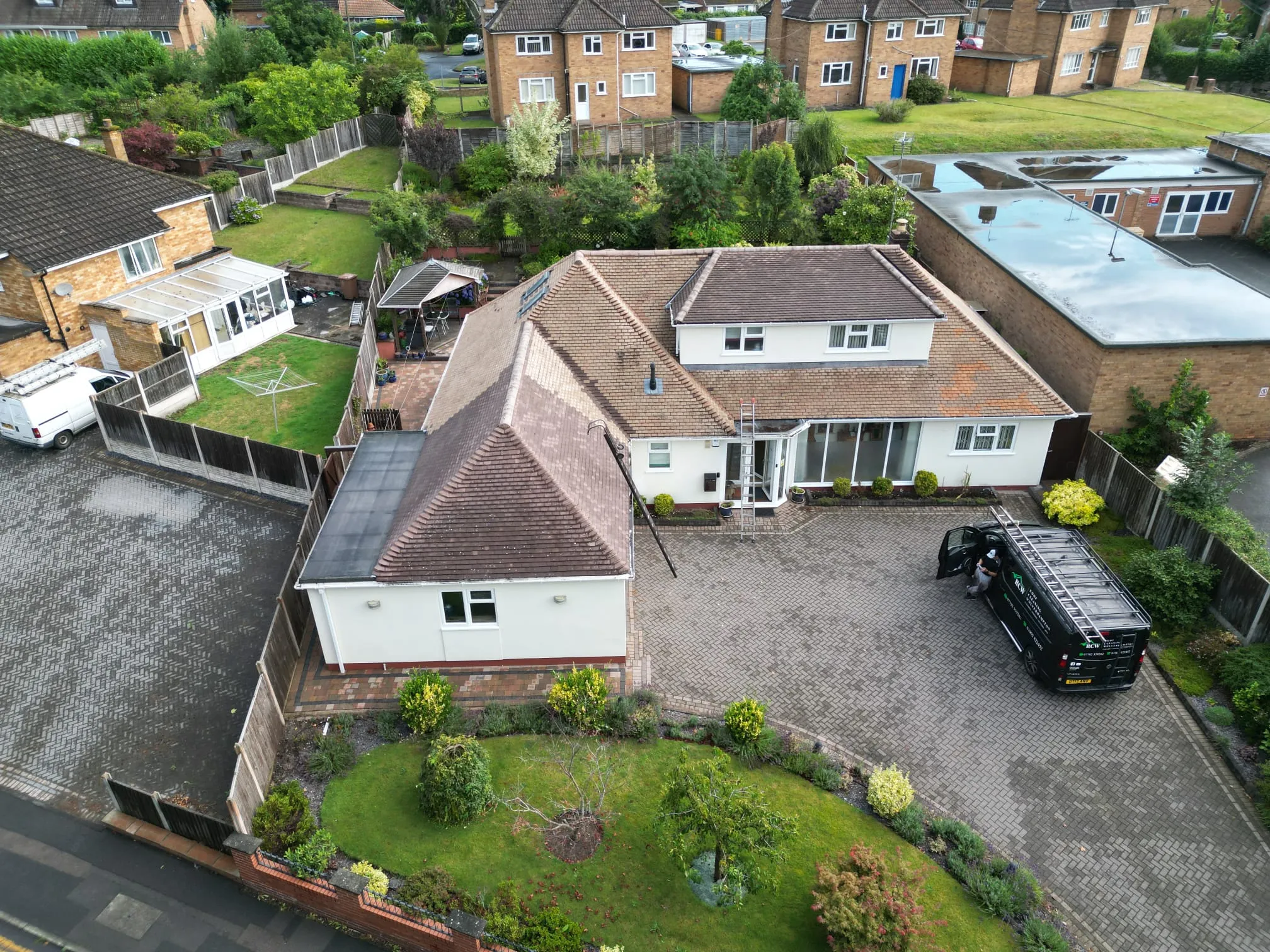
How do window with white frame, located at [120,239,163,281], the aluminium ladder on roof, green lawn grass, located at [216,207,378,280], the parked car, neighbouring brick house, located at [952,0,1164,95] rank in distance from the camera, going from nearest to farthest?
the aluminium ladder on roof → the parked car → window with white frame, located at [120,239,163,281] → green lawn grass, located at [216,207,378,280] → neighbouring brick house, located at [952,0,1164,95]

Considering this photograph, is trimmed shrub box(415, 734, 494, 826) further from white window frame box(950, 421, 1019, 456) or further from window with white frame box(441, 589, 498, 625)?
white window frame box(950, 421, 1019, 456)

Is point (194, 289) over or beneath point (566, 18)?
beneath

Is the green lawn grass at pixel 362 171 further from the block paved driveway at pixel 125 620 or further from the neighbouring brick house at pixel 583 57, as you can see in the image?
the block paved driveway at pixel 125 620

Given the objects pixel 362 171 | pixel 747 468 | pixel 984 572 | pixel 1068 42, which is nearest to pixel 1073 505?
pixel 984 572

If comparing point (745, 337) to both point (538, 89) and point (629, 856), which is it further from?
point (538, 89)

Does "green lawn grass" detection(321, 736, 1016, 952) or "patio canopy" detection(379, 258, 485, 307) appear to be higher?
"patio canopy" detection(379, 258, 485, 307)

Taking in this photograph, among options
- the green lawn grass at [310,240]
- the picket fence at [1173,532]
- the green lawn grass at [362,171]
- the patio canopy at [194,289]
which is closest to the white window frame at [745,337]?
the picket fence at [1173,532]

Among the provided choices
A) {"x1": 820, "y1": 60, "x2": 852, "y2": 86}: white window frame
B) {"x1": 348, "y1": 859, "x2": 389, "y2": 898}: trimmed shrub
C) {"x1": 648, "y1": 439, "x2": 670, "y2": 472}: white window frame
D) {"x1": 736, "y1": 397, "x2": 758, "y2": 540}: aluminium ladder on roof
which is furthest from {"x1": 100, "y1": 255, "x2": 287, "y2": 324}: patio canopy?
{"x1": 820, "y1": 60, "x2": 852, "y2": 86}: white window frame
